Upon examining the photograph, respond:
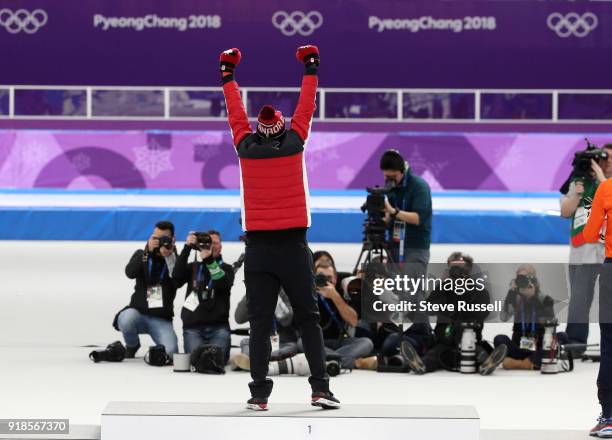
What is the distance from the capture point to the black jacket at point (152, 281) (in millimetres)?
9594

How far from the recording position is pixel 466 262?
8969 millimetres

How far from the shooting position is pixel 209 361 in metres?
8.88

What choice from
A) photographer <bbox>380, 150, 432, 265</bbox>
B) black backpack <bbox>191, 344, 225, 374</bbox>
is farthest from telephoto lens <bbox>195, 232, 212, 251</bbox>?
photographer <bbox>380, 150, 432, 265</bbox>

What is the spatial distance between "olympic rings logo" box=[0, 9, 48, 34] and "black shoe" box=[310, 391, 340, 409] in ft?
61.0

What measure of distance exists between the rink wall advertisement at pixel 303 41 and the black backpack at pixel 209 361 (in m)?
15.2

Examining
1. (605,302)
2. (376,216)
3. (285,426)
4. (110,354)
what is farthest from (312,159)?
(285,426)

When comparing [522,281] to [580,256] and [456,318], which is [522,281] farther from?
[580,256]

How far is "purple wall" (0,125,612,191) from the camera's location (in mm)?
19375

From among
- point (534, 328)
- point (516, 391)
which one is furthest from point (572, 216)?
point (516, 391)

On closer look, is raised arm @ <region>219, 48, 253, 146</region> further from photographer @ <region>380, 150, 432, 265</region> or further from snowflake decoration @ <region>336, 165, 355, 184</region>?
snowflake decoration @ <region>336, 165, 355, 184</region>

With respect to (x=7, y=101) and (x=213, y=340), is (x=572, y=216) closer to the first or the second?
(x=213, y=340)

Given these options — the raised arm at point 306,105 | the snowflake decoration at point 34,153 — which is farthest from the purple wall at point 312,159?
the raised arm at point 306,105

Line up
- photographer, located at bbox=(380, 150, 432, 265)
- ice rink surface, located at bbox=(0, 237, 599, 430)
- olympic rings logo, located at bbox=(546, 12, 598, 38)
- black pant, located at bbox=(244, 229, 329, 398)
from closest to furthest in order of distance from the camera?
black pant, located at bbox=(244, 229, 329, 398)
ice rink surface, located at bbox=(0, 237, 599, 430)
photographer, located at bbox=(380, 150, 432, 265)
olympic rings logo, located at bbox=(546, 12, 598, 38)

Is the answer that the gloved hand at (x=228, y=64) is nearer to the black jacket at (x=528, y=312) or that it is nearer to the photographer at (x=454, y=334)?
the photographer at (x=454, y=334)
